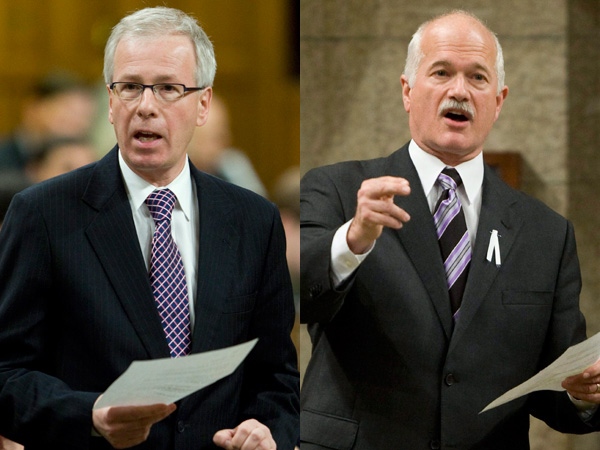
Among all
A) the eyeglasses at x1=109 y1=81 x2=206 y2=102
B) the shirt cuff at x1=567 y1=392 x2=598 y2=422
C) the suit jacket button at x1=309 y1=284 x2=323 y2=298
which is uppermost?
the eyeglasses at x1=109 y1=81 x2=206 y2=102

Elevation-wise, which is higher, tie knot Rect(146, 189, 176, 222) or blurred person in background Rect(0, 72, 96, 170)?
blurred person in background Rect(0, 72, 96, 170)

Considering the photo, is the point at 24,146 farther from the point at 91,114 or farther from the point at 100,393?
the point at 100,393

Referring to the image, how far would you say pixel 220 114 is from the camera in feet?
8.34

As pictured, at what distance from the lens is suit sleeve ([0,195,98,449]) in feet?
7.55

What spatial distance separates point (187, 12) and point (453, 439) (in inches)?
56.9

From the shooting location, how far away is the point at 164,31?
2.40 m

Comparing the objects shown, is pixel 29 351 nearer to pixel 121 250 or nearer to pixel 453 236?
pixel 121 250

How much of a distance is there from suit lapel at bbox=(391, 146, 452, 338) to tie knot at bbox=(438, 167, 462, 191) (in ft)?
0.23

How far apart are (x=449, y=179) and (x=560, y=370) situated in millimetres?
650

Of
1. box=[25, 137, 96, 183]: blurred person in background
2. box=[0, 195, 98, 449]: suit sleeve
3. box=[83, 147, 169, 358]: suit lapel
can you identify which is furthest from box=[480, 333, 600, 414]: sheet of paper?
box=[25, 137, 96, 183]: blurred person in background

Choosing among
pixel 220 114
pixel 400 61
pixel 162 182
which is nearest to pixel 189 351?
pixel 162 182

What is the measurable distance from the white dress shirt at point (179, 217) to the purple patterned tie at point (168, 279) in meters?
0.01

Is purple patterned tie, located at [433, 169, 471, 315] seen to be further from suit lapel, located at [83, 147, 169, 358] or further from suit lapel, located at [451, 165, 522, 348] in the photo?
suit lapel, located at [83, 147, 169, 358]

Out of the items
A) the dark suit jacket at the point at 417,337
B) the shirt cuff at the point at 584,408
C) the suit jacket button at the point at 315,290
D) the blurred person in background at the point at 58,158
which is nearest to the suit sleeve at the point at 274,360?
the suit jacket button at the point at 315,290
